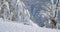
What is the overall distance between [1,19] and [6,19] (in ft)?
0.23

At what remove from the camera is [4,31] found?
148 centimetres

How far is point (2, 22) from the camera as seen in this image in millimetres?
1632

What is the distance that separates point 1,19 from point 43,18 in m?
0.50

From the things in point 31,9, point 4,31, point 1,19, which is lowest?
point 4,31

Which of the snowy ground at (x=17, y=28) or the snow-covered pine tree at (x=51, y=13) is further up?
the snow-covered pine tree at (x=51, y=13)

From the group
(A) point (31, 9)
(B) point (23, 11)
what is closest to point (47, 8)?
(A) point (31, 9)

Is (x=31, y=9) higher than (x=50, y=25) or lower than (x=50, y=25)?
higher

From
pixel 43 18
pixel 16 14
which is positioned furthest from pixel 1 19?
pixel 43 18

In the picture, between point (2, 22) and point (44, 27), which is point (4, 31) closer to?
point (2, 22)

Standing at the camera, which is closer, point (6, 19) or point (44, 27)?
point (44, 27)

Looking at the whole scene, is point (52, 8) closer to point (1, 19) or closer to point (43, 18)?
point (43, 18)

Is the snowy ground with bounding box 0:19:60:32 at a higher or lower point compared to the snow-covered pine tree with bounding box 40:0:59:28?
lower

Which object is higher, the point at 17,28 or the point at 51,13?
the point at 51,13

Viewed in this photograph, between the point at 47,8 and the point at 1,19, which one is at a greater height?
the point at 47,8
